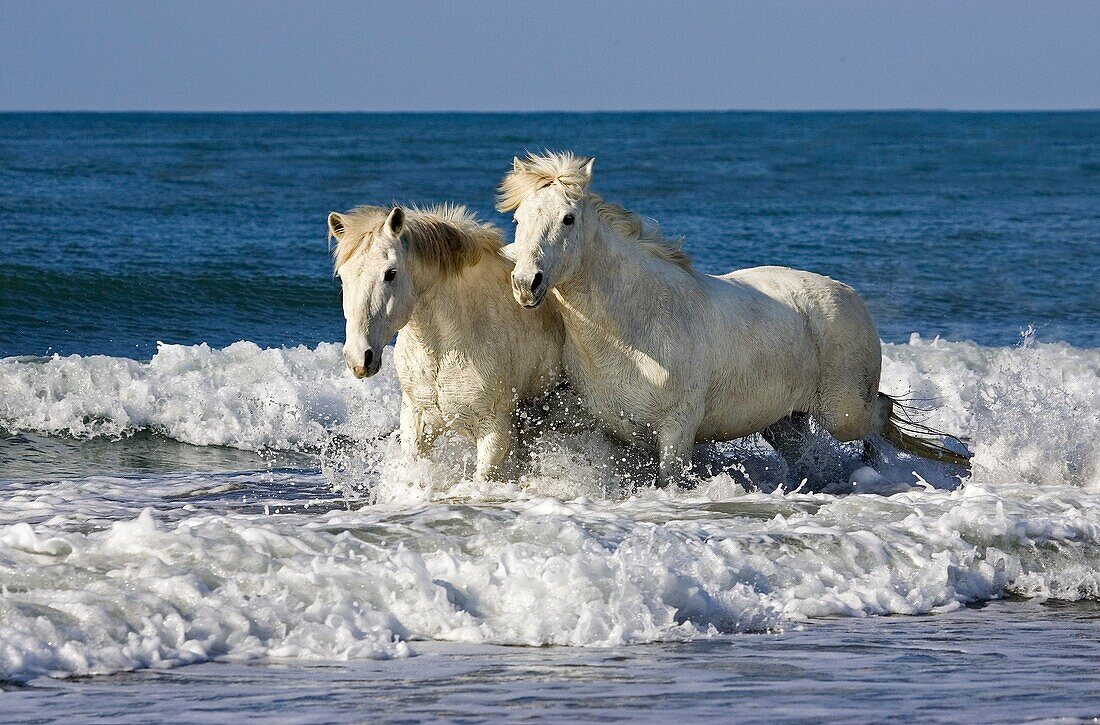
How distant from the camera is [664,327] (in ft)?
23.0

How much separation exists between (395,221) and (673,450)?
169 centimetres

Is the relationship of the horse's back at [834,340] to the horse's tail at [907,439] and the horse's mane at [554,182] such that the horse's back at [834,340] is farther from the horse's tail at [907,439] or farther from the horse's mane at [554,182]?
the horse's mane at [554,182]

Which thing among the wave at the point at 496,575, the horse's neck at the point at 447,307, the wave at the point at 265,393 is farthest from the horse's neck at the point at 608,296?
the wave at the point at 265,393

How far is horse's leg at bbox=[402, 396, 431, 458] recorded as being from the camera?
22.4ft

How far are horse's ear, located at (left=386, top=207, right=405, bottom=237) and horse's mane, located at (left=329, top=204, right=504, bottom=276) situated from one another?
5cm

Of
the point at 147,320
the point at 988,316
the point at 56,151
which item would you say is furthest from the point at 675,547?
the point at 56,151

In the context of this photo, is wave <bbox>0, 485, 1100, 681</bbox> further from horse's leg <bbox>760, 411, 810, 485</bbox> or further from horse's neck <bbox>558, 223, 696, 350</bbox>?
horse's leg <bbox>760, 411, 810, 485</bbox>

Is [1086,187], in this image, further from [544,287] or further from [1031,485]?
[544,287]

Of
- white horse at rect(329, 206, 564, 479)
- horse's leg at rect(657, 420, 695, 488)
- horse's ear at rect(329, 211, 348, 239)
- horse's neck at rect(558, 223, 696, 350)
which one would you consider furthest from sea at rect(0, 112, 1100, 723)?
horse's ear at rect(329, 211, 348, 239)

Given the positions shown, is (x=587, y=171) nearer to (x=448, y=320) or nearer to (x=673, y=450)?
(x=448, y=320)

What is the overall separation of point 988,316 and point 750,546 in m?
11.9

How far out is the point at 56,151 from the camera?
4225cm

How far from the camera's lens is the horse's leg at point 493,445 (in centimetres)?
679

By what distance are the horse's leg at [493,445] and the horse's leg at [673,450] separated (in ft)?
2.34
